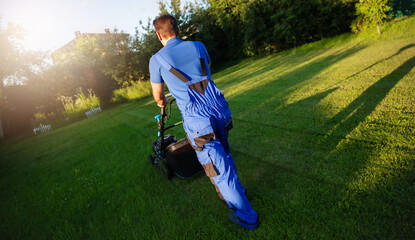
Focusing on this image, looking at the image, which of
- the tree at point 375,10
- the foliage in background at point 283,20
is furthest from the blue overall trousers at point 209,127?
the foliage in background at point 283,20

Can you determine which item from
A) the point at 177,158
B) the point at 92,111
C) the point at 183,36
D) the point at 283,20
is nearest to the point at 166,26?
the point at 177,158

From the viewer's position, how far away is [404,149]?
7.71 ft

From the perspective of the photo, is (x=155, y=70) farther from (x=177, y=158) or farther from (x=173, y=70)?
(x=177, y=158)

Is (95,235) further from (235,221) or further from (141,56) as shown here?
(141,56)

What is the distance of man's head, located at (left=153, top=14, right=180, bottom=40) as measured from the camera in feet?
6.15

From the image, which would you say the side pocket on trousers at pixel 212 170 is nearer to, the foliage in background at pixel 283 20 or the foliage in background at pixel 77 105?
the foliage in background at pixel 77 105

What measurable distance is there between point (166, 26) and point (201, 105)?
0.82 m

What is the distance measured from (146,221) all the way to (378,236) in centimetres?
217

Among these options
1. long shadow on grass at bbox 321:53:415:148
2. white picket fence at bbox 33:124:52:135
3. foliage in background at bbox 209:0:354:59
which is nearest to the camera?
long shadow on grass at bbox 321:53:415:148

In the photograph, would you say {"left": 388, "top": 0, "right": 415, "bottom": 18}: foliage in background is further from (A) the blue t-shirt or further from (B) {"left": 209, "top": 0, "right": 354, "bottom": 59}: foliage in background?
(A) the blue t-shirt

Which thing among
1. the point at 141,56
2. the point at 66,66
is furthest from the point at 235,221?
the point at 66,66

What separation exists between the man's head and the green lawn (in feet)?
6.18

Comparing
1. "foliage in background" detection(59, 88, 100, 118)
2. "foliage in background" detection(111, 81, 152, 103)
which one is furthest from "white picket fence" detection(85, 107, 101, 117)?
"foliage in background" detection(111, 81, 152, 103)

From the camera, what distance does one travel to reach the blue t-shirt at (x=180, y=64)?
174 cm
